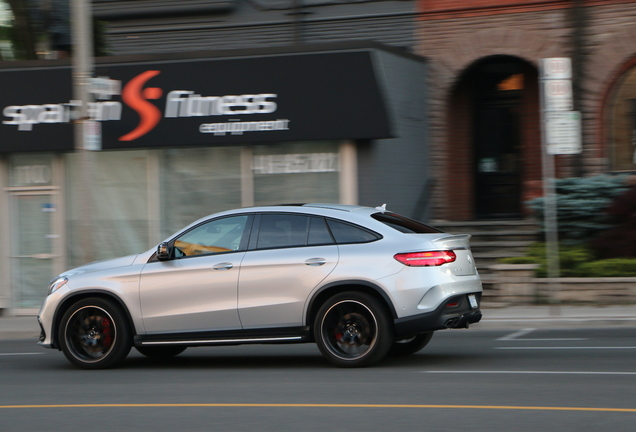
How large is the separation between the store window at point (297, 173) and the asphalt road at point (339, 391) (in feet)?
18.4

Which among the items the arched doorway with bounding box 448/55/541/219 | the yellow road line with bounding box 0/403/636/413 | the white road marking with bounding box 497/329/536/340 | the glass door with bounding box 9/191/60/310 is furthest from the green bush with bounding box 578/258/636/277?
the glass door with bounding box 9/191/60/310

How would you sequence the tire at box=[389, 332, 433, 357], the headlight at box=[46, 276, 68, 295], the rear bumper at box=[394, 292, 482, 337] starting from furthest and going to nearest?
the tire at box=[389, 332, 433, 357] < the headlight at box=[46, 276, 68, 295] < the rear bumper at box=[394, 292, 482, 337]

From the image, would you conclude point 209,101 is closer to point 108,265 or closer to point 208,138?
point 208,138

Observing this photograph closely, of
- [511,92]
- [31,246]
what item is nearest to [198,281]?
[31,246]

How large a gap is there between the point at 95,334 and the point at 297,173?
7.30 meters

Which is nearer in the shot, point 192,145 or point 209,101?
point 209,101

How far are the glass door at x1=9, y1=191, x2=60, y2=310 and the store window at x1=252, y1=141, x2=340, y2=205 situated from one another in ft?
13.5

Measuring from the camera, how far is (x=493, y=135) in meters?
19.2

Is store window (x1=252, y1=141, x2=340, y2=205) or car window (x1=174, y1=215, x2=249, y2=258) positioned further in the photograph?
store window (x1=252, y1=141, x2=340, y2=205)

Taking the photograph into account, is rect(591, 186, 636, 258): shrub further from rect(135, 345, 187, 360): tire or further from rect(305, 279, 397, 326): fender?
rect(135, 345, 187, 360): tire

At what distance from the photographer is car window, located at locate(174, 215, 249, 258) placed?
381 inches

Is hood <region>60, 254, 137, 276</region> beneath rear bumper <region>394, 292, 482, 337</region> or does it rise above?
Result: above

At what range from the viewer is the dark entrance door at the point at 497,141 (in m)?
19.0

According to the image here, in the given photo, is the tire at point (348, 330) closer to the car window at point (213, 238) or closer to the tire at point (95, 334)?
the car window at point (213, 238)
